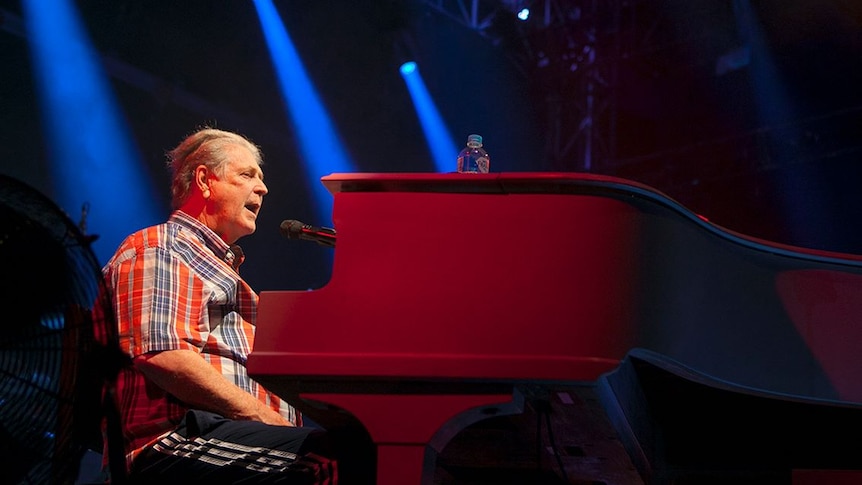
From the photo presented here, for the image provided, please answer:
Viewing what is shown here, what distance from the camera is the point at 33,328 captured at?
157cm

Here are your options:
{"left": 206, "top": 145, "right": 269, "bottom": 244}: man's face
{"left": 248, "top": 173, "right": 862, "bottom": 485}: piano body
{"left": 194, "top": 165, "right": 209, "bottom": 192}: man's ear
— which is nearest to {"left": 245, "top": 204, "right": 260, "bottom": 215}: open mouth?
{"left": 206, "top": 145, "right": 269, "bottom": 244}: man's face

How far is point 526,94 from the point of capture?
7.39 m

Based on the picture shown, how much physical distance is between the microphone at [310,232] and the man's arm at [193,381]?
1.45ft

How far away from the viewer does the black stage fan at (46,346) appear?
4.94ft

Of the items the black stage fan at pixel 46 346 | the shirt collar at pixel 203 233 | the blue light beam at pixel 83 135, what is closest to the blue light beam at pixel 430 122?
the blue light beam at pixel 83 135

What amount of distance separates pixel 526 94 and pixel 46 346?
246 inches

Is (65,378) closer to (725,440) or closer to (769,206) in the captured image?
(725,440)

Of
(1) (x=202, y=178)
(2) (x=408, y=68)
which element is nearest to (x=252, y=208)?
(1) (x=202, y=178)

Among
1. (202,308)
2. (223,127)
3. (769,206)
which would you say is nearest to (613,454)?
(202,308)

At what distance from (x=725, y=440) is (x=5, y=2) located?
516 cm

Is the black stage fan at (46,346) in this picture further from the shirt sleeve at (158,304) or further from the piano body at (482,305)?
the shirt sleeve at (158,304)

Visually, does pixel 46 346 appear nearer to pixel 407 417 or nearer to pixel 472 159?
pixel 407 417

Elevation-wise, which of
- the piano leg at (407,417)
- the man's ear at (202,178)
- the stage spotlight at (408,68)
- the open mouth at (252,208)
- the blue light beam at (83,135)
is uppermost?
the stage spotlight at (408,68)

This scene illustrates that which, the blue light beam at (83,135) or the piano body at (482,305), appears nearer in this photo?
the piano body at (482,305)
